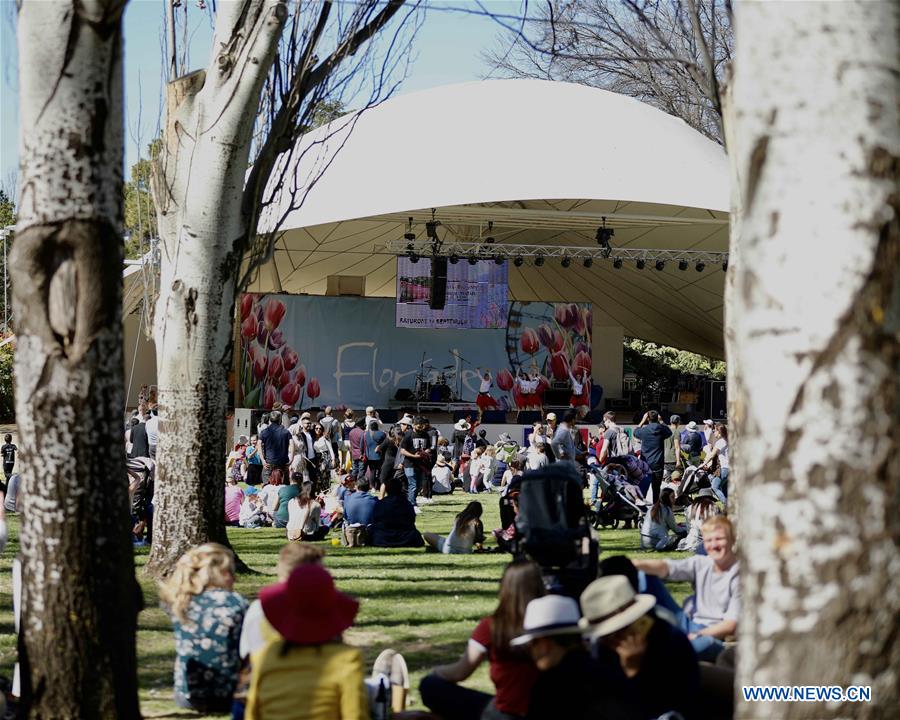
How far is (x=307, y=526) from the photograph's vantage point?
12188 mm

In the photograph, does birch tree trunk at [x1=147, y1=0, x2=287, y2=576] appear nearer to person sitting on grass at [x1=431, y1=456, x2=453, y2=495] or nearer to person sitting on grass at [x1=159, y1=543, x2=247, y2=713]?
person sitting on grass at [x1=159, y1=543, x2=247, y2=713]

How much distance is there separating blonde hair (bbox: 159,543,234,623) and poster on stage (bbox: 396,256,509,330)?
2281 cm

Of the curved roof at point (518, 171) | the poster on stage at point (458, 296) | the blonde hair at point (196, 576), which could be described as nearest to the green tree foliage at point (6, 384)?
the curved roof at point (518, 171)

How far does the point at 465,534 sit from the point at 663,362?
33580 mm

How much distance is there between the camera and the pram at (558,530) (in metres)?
6.09

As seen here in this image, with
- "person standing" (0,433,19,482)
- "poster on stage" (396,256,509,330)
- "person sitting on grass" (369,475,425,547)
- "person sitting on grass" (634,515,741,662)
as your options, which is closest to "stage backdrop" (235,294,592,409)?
"poster on stage" (396,256,509,330)

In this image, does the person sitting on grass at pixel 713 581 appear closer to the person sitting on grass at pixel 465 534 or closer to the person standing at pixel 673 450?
the person sitting on grass at pixel 465 534

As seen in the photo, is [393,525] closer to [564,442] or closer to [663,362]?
[564,442]

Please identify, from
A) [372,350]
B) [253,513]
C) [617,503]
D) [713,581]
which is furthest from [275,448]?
[372,350]

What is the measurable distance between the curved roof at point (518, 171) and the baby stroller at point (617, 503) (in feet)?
31.8

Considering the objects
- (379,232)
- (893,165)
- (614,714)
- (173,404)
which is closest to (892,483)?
(893,165)

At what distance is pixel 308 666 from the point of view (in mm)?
3707

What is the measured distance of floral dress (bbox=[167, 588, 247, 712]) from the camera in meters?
5.18

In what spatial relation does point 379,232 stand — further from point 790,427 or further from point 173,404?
point 790,427
